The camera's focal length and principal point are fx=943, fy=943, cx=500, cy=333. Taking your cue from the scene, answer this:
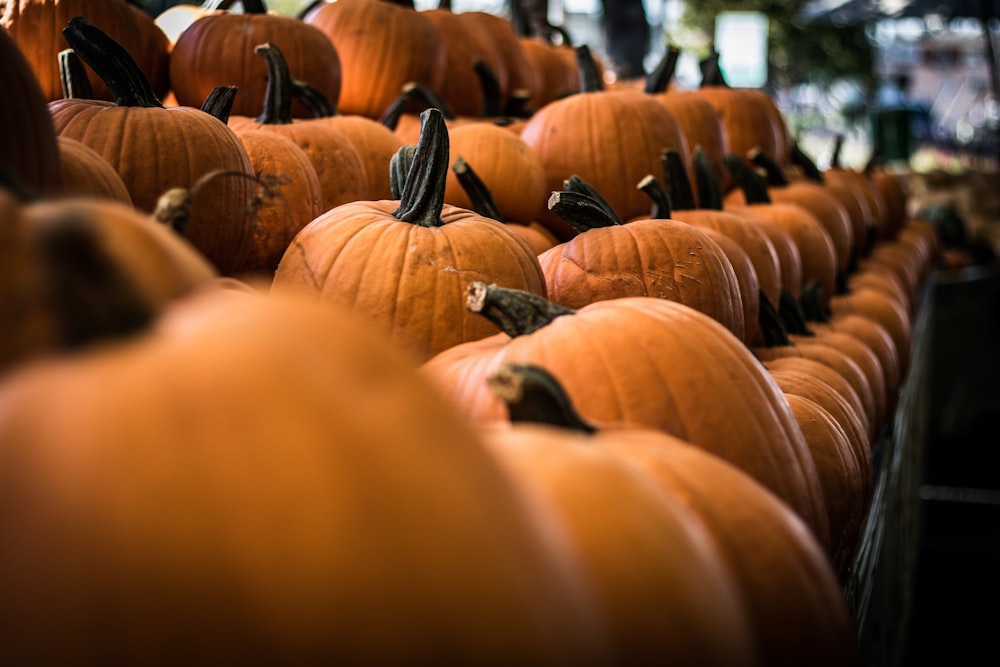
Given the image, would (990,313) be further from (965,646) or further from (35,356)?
(35,356)

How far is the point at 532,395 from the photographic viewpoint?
0.68m

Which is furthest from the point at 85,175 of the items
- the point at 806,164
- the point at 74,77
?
the point at 806,164

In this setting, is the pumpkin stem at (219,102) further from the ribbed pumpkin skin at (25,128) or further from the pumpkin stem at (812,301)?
the pumpkin stem at (812,301)

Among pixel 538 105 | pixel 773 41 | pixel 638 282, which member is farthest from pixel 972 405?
pixel 773 41

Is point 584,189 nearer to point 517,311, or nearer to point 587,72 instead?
point 517,311

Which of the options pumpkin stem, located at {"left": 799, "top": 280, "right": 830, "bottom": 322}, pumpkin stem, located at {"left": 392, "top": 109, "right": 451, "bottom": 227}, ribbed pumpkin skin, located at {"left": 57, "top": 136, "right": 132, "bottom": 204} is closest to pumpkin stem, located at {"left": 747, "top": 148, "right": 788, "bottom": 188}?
pumpkin stem, located at {"left": 799, "top": 280, "right": 830, "bottom": 322}

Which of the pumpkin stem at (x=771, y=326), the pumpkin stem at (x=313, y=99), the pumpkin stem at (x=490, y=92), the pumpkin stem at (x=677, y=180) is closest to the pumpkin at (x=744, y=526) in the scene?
the pumpkin stem at (x=771, y=326)

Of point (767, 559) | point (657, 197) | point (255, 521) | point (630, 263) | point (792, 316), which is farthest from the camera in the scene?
point (792, 316)

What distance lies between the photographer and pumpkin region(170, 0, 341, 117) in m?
1.90

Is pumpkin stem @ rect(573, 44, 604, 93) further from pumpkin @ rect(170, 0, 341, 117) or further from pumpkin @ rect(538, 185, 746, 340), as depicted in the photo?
pumpkin @ rect(538, 185, 746, 340)

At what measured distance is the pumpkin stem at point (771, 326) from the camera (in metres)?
1.82

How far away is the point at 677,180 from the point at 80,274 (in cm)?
164

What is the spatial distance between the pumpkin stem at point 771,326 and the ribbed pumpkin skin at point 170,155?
1.01 meters

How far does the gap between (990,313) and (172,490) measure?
5.70 metres
